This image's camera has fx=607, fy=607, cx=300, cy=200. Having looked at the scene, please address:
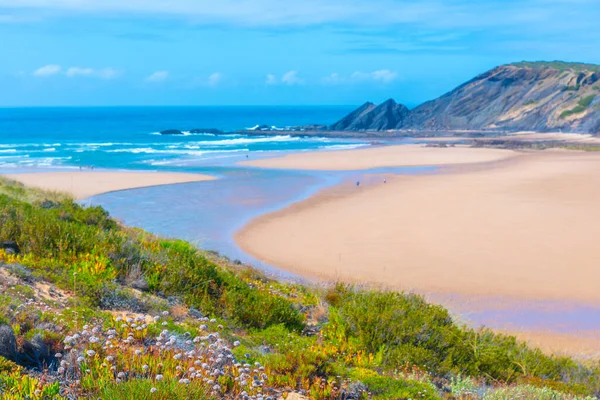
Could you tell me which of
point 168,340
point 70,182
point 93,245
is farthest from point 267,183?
point 168,340

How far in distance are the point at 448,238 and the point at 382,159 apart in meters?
26.6

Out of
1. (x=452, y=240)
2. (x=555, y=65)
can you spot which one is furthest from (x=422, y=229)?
(x=555, y=65)

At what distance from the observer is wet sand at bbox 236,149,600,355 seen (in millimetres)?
12453

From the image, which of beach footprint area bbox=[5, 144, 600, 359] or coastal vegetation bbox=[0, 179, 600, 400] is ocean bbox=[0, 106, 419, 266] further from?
coastal vegetation bbox=[0, 179, 600, 400]

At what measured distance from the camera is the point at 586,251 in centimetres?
1499

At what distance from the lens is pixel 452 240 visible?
53.1ft

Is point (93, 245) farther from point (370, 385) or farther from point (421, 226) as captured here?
point (421, 226)

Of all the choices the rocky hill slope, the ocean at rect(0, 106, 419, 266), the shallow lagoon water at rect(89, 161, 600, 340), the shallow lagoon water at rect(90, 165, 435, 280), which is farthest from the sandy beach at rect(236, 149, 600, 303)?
the rocky hill slope

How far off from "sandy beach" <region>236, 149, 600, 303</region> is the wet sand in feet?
0.09

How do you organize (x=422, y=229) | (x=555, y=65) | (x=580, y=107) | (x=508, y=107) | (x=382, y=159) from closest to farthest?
(x=422, y=229)
(x=382, y=159)
(x=580, y=107)
(x=508, y=107)
(x=555, y=65)

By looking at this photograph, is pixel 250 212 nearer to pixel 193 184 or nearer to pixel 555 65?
pixel 193 184

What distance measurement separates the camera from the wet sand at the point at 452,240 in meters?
12.5

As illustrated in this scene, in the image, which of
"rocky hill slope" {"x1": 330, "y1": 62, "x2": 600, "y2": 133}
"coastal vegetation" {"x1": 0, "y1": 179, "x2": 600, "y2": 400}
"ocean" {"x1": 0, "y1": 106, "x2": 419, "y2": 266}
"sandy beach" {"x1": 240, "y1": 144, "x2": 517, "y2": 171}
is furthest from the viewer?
"rocky hill slope" {"x1": 330, "y1": 62, "x2": 600, "y2": 133}

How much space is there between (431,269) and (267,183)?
1696 cm
